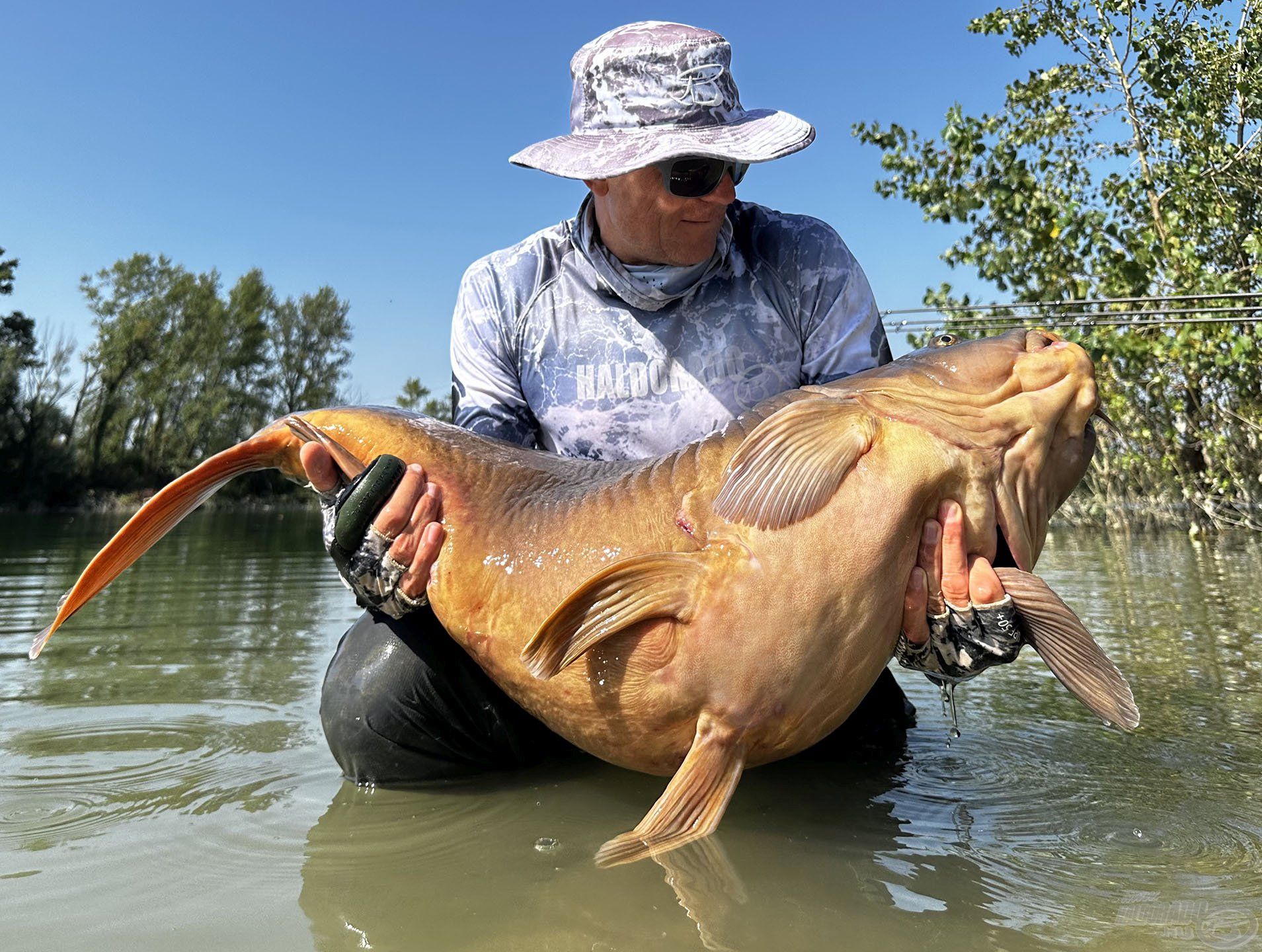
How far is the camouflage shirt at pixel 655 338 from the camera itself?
9.91ft

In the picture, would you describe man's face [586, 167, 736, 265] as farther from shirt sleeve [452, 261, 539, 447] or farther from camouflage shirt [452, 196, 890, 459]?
shirt sleeve [452, 261, 539, 447]

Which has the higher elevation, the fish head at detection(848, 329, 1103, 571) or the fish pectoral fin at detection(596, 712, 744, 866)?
the fish head at detection(848, 329, 1103, 571)

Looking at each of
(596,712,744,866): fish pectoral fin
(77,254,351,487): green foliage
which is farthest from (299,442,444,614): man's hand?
(77,254,351,487): green foliage

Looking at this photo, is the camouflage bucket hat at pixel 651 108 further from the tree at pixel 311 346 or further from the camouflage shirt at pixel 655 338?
the tree at pixel 311 346

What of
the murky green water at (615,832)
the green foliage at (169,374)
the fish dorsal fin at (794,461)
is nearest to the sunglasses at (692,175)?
the fish dorsal fin at (794,461)

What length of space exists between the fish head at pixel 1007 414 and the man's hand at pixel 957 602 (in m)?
0.05

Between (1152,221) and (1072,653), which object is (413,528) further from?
(1152,221)

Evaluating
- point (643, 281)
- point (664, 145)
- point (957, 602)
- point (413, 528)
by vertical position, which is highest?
point (664, 145)

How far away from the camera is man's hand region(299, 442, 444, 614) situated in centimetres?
235

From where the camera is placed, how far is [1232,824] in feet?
6.60

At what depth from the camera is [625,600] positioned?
Result: 1.96 meters

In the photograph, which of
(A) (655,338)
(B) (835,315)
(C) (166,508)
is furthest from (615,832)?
(B) (835,315)

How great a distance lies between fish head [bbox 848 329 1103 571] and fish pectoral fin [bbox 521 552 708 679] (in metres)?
0.54

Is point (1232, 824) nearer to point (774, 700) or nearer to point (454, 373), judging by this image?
point (774, 700)
